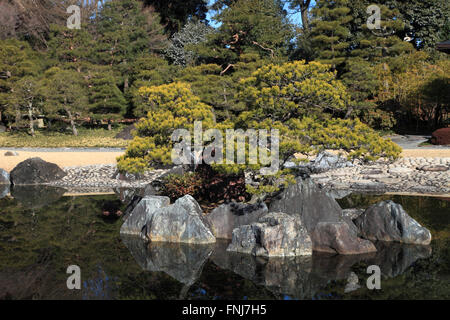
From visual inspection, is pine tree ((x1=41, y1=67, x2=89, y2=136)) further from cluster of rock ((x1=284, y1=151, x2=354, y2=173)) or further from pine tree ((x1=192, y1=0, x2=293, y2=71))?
cluster of rock ((x1=284, y1=151, x2=354, y2=173))

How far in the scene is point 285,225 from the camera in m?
9.29

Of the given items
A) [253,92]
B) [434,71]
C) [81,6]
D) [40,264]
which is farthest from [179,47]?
[40,264]

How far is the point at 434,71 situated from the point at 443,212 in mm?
19574

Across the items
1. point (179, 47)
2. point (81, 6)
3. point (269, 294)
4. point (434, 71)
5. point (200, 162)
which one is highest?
point (81, 6)

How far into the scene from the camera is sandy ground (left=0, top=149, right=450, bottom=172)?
19.8 metres

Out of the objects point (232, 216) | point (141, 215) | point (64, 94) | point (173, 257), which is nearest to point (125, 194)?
point (141, 215)

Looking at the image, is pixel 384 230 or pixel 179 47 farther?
pixel 179 47

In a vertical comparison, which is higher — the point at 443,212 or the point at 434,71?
the point at 434,71

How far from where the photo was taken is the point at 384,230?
10078 mm

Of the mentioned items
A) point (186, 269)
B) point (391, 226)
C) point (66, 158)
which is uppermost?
point (66, 158)

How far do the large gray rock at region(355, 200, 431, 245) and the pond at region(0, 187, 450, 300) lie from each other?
30 cm

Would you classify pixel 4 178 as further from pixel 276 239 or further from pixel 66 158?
pixel 276 239

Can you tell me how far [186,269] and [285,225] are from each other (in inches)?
85.2

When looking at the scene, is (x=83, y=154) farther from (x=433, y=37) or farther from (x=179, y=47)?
(x=433, y=37)
